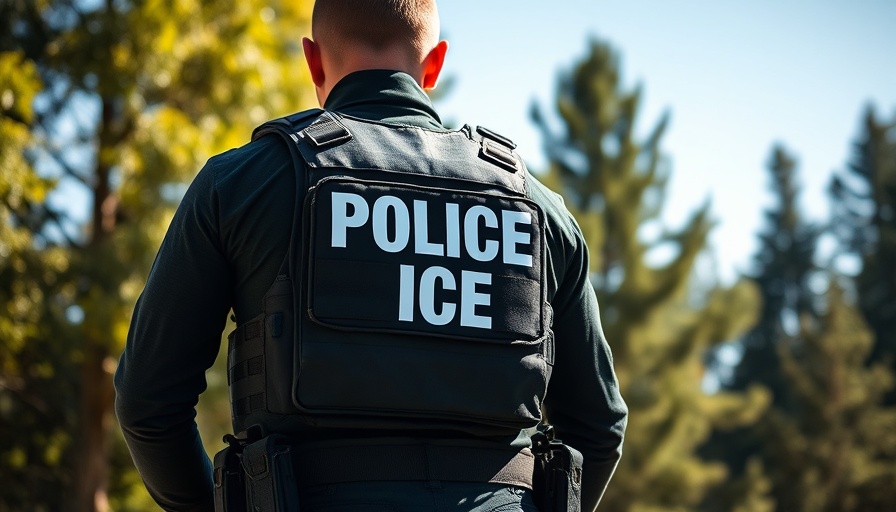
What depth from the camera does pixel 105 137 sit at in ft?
32.5

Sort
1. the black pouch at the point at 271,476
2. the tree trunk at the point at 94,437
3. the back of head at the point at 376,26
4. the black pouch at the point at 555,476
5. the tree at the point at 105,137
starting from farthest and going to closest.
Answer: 1. the tree trunk at the point at 94,437
2. the tree at the point at 105,137
3. the back of head at the point at 376,26
4. the black pouch at the point at 555,476
5. the black pouch at the point at 271,476

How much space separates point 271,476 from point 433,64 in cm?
92

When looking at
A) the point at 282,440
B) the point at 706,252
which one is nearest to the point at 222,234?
the point at 282,440

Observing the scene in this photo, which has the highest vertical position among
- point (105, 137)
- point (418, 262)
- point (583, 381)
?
point (105, 137)

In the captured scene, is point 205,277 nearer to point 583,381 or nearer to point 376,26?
point 376,26

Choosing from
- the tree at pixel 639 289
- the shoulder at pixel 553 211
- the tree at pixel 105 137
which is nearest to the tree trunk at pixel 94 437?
the tree at pixel 105 137

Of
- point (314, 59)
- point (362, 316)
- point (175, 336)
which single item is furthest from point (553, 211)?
point (175, 336)

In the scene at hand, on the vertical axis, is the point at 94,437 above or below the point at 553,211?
below

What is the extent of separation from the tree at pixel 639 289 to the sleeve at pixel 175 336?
1879 centimetres

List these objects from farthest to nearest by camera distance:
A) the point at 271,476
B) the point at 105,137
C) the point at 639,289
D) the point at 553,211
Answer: the point at 639,289 → the point at 105,137 → the point at 553,211 → the point at 271,476

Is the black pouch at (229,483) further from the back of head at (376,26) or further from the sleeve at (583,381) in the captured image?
the back of head at (376,26)

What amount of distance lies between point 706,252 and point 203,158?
15.8 m

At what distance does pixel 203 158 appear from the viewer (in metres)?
8.95

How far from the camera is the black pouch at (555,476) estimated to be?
5.95 feet
